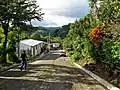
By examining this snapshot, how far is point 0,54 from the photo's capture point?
131 feet

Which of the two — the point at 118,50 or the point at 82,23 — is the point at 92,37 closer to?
the point at 118,50

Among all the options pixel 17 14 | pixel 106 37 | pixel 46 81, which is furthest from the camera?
pixel 17 14

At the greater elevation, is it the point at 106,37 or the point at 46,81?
Result: the point at 106,37

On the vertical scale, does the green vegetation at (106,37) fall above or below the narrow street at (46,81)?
above

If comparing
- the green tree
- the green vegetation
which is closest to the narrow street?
the green vegetation

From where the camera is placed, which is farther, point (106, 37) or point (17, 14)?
point (17, 14)

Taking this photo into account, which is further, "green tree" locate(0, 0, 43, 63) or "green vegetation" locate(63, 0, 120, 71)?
"green tree" locate(0, 0, 43, 63)

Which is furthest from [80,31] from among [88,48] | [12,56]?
[88,48]

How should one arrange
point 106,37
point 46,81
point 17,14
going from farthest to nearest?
point 17,14 < point 106,37 < point 46,81

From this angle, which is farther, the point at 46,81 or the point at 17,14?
the point at 17,14

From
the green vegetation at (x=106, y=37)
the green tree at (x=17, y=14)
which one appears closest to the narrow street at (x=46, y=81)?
the green vegetation at (x=106, y=37)

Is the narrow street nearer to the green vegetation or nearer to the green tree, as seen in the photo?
the green vegetation

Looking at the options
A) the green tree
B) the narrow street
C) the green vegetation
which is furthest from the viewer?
the green tree

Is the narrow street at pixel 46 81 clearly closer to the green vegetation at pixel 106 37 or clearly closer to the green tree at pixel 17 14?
the green vegetation at pixel 106 37
